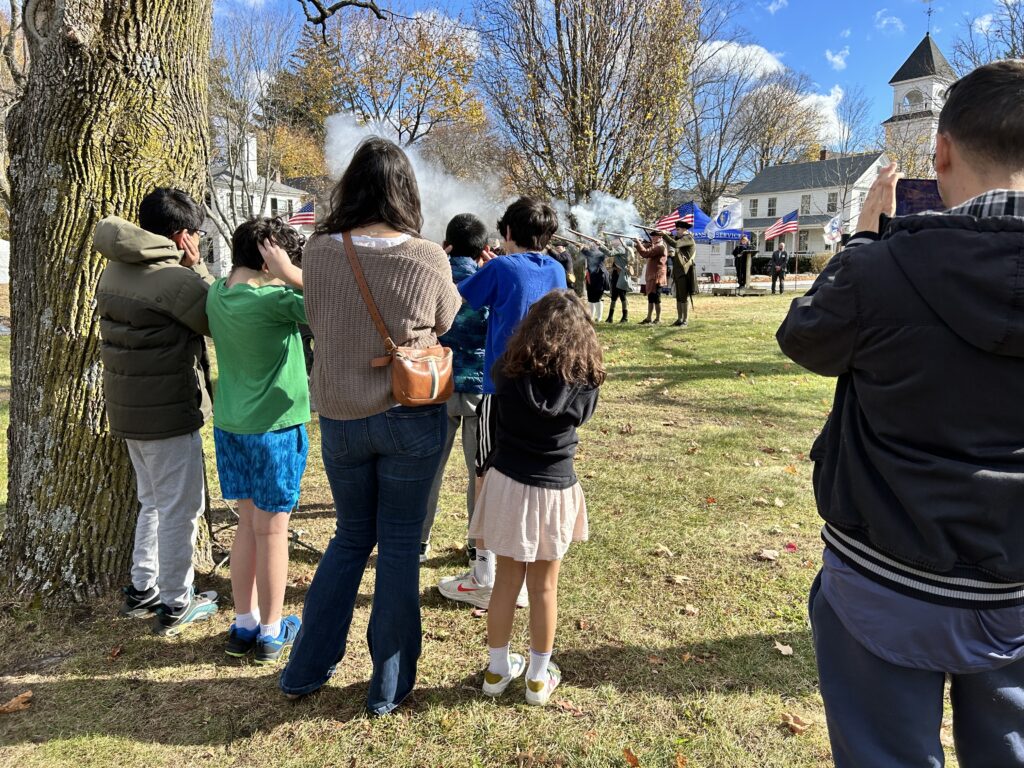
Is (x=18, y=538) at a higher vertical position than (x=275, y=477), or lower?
lower

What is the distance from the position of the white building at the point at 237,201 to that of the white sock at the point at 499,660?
89.6 inches

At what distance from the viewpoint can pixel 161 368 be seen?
2998 mm

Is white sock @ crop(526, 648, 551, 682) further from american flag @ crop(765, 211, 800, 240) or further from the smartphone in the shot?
american flag @ crop(765, 211, 800, 240)

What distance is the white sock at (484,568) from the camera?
11.9ft

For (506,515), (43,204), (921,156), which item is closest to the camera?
(506,515)

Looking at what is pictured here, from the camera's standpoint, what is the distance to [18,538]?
3482 mm

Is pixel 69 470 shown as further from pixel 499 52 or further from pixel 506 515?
pixel 499 52

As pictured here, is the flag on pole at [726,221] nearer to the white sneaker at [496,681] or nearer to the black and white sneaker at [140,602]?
the white sneaker at [496,681]

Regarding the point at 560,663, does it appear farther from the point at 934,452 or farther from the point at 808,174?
the point at 808,174

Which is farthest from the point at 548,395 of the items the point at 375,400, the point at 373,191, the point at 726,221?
the point at 726,221

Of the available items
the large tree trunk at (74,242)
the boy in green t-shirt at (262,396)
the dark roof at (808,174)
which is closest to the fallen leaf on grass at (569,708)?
the boy in green t-shirt at (262,396)

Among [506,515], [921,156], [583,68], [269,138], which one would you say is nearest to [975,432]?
[506,515]

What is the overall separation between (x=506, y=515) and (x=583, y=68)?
16.6 meters

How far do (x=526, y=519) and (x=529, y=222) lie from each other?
1.56 m
